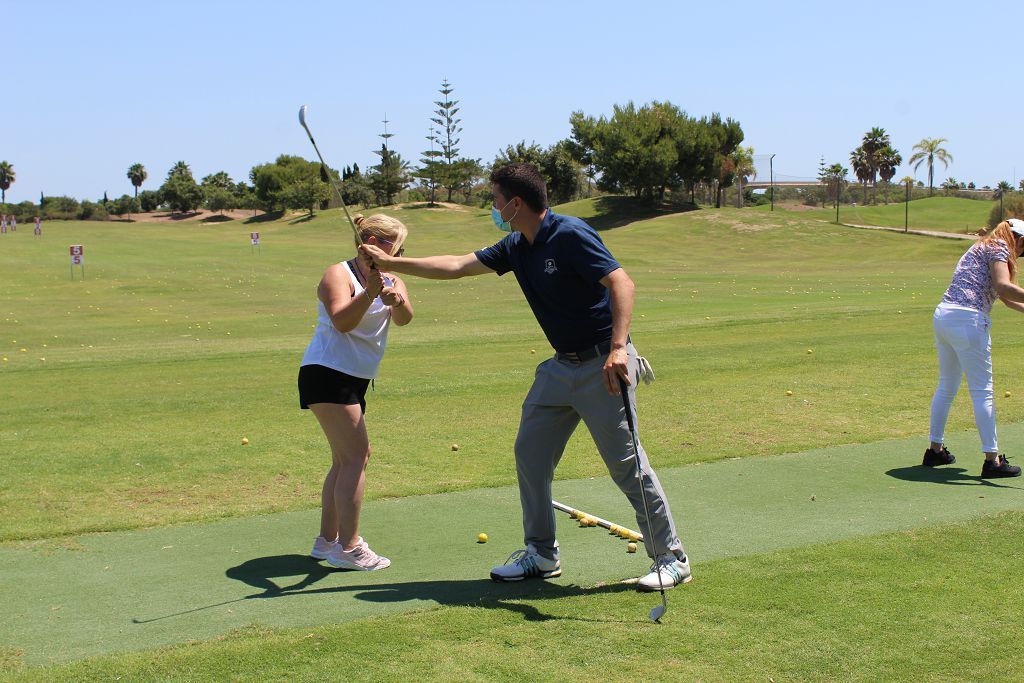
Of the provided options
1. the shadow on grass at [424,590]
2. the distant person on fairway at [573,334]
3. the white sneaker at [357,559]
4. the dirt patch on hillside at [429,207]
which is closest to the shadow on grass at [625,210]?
the dirt patch on hillside at [429,207]

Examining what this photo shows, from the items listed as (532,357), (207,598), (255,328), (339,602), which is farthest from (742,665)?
(255,328)

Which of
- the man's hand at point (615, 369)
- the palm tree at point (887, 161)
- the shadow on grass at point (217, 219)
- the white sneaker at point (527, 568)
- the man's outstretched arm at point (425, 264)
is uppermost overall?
the palm tree at point (887, 161)

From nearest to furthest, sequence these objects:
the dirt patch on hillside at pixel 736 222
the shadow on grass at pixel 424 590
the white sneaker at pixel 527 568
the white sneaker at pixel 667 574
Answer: the shadow on grass at pixel 424 590 → the white sneaker at pixel 667 574 → the white sneaker at pixel 527 568 → the dirt patch on hillside at pixel 736 222

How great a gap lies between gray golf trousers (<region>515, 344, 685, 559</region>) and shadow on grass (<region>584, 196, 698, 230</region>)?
7235 centimetres

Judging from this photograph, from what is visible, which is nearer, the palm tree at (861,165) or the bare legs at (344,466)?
the bare legs at (344,466)

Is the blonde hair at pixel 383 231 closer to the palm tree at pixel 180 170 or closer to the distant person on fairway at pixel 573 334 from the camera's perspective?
the distant person on fairway at pixel 573 334

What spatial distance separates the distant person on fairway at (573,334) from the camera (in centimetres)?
550

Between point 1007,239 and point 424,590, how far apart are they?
556 cm

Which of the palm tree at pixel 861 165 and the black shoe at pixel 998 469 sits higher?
the palm tree at pixel 861 165

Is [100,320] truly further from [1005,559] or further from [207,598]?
[1005,559]

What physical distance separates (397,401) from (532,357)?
458 cm

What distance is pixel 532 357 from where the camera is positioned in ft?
53.7

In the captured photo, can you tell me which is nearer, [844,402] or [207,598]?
[207,598]

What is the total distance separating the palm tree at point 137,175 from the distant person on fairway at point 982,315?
140737 millimetres
